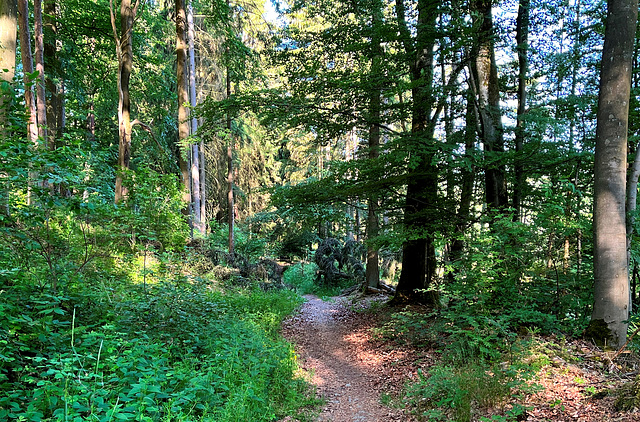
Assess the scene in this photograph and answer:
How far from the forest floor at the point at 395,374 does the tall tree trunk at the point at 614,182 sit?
0.58 metres

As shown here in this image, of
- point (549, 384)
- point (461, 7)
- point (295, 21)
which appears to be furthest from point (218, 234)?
point (549, 384)

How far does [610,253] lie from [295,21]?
17.7 meters

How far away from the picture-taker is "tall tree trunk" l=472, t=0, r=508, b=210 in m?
7.17

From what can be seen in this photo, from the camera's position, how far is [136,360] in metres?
3.48

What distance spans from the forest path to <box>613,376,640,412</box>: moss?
7.18ft

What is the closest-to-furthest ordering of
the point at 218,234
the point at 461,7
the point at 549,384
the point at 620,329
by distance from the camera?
the point at 549,384
the point at 620,329
the point at 461,7
the point at 218,234

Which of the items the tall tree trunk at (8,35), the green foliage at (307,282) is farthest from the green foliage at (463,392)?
the green foliage at (307,282)

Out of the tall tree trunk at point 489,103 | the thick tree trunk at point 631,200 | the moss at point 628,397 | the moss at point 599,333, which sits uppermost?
the tall tree trunk at point 489,103

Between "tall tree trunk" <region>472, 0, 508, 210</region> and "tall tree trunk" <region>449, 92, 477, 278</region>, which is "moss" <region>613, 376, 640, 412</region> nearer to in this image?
"tall tree trunk" <region>472, 0, 508, 210</region>

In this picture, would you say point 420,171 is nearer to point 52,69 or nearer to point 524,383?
point 524,383

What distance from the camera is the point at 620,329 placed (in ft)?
14.7

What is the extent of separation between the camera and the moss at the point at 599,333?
4.50 m

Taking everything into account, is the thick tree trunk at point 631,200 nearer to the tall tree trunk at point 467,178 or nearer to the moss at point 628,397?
the moss at point 628,397

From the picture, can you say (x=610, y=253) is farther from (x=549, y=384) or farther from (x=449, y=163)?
(x=449, y=163)
